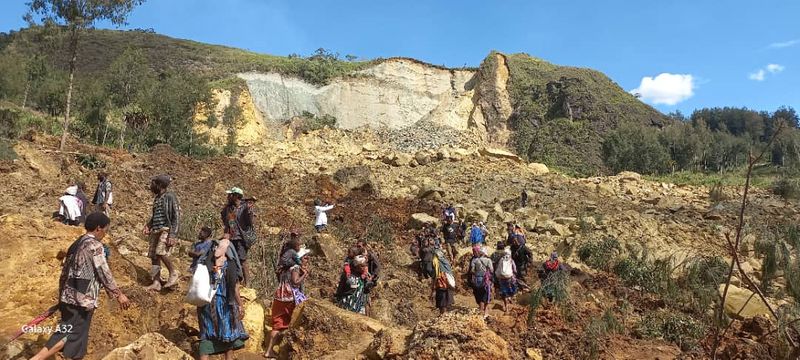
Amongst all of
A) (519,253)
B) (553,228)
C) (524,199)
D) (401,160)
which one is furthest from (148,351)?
(401,160)

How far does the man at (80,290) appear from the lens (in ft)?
12.6

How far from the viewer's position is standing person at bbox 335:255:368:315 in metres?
6.64

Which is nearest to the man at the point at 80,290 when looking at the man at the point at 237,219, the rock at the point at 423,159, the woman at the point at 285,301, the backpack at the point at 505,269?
the woman at the point at 285,301

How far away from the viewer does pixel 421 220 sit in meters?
16.3

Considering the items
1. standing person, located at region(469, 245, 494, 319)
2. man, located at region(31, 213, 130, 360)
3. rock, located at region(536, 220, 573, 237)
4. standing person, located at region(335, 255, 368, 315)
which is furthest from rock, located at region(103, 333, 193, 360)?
rock, located at region(536, 220, 573, 237)

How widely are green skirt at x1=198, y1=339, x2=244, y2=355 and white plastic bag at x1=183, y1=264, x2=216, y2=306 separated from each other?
0.35 meters

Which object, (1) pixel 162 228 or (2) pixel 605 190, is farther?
(2) pixel 605 190

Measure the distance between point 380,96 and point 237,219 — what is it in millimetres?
35852

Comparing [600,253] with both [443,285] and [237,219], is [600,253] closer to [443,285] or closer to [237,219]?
[443,285]

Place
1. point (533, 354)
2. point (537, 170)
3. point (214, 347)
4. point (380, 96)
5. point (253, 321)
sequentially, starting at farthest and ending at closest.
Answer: point (380, 96), point (537, 170), point (253, 321), point (533, 354), point (214, 347)

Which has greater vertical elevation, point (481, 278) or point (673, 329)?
point (481, 278)

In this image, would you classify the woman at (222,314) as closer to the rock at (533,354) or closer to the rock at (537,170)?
the rock at (533,354)

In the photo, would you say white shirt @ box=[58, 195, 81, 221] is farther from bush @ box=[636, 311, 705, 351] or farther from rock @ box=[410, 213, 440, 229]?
rock @ box=[410, 213, 440, 229]

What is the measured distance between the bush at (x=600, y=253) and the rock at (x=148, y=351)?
11181 millimetres
